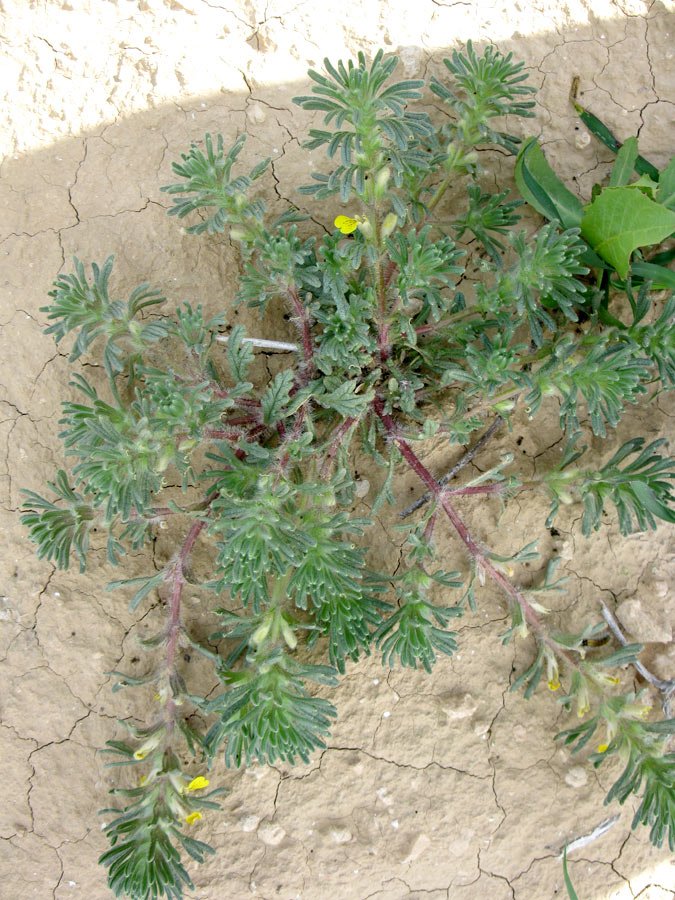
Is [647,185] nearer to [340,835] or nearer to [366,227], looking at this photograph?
[366,227]

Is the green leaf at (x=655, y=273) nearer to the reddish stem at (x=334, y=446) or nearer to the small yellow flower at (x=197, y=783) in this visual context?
the reddish stem at (x=334, y=446)

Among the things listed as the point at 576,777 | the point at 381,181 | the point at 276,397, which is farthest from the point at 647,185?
the point at 576,777

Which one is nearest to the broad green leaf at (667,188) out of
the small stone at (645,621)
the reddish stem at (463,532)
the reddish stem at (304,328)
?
the reddish stem at (463,532)

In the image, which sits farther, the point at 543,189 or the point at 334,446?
the point at 543,189

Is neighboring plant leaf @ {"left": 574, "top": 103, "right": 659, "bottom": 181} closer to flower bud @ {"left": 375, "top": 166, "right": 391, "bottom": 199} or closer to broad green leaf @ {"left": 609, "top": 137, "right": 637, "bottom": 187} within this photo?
broad green leaf @ {"left": 609, "top": 137, "right": 637, "bottom": 187}

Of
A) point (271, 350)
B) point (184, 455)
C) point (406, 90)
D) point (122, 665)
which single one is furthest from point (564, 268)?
point (122, 665)

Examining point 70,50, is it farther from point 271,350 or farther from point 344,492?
point 344,492
